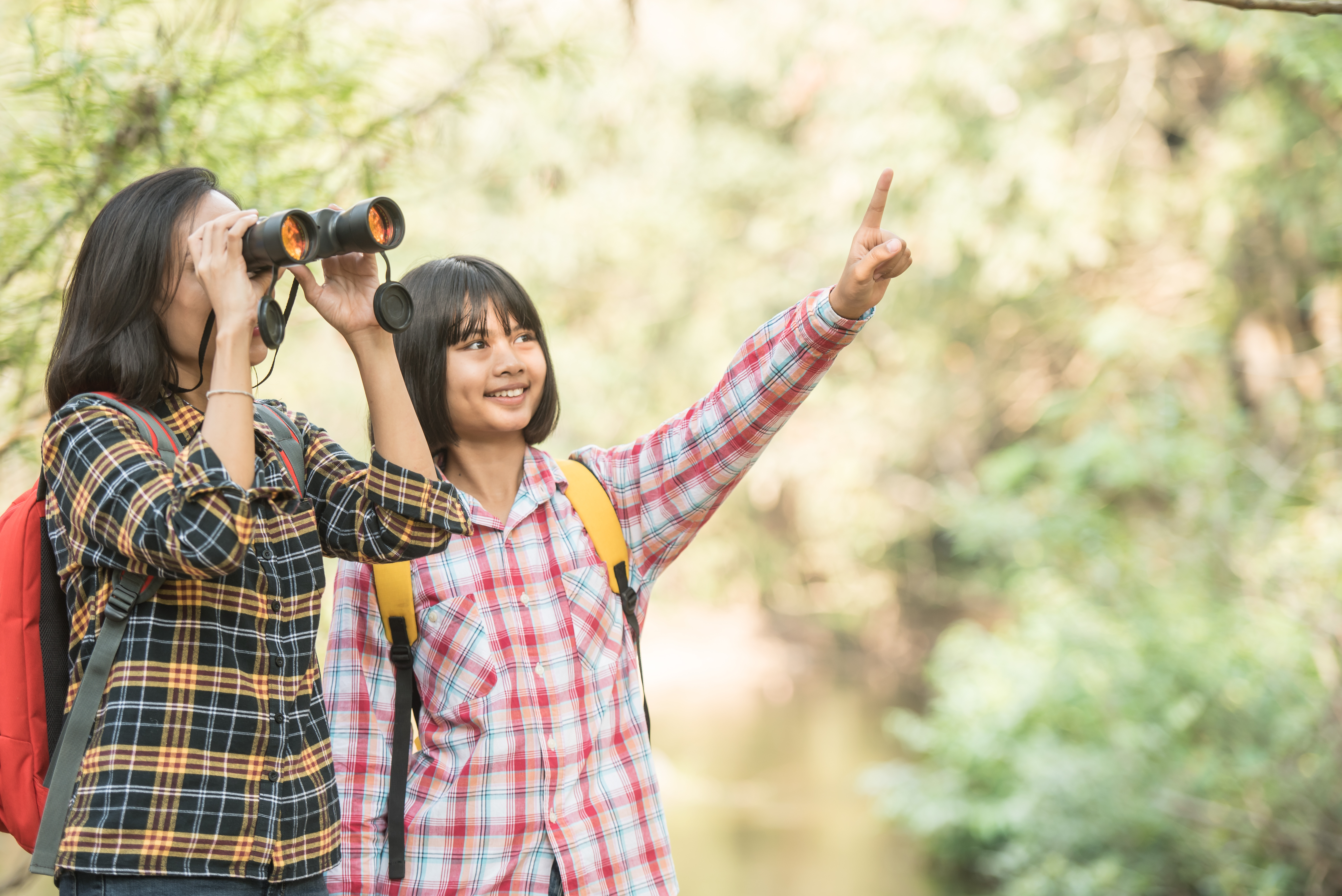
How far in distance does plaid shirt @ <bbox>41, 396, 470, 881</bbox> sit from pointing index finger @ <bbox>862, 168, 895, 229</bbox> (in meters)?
0.78

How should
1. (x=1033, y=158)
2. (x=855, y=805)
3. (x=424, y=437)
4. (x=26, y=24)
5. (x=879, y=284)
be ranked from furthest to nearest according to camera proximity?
(x=855, y=805) < (x=1033, y=158) < (x=26, y=24) < (x=879, y=284) < (x=424, y=437)

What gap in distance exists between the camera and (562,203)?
7.32 meters

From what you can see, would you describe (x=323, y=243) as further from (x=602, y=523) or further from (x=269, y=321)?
(x=602, y=523)

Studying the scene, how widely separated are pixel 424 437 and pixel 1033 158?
5314 millimetres

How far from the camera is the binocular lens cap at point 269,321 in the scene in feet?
4.12

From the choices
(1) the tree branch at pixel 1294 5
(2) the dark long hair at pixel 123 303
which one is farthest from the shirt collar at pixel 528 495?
(1) the tree branch at pixel 1294 5

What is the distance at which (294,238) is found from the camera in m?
1.27

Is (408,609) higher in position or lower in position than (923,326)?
lower

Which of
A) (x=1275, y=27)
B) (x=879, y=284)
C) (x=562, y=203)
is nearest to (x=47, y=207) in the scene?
(x=879, y=284)

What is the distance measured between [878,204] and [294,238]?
28.2 inches

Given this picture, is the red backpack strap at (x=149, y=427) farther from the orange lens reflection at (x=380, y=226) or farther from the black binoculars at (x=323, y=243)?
the orange lens reflection at (x=380, y=226)

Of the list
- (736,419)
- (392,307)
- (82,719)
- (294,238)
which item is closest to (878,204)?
(736,419)

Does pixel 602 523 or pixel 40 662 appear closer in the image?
pixel 40 662

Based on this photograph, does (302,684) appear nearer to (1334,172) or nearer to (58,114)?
(58,114)
